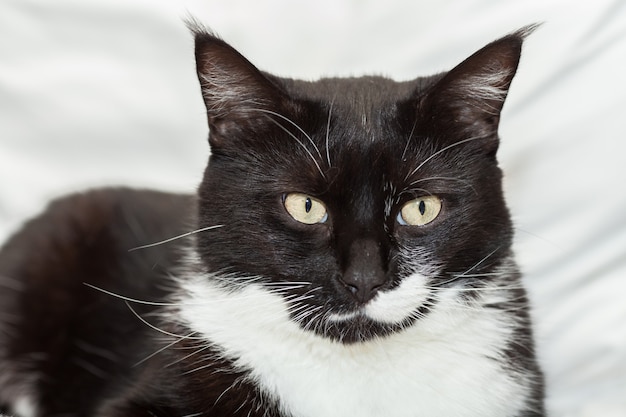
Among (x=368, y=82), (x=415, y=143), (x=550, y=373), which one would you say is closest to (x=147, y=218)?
(x=368, y=82)

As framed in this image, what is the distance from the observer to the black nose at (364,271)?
1293mm

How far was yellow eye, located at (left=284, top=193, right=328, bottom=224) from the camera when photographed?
138 centimetres

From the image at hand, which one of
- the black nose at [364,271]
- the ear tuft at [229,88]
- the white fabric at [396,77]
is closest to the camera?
the black nose at [364,271]

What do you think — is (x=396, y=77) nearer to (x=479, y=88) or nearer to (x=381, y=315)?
(x=479, y=88)

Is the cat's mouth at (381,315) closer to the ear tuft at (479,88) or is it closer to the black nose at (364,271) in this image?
the black nose at (364,271)

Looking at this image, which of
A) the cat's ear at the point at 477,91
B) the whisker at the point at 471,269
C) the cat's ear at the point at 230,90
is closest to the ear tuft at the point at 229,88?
the cat's ear at the point at 230,90

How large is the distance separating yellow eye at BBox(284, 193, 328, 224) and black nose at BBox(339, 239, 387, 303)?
0.29ft

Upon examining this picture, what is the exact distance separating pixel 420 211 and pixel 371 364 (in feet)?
0.89

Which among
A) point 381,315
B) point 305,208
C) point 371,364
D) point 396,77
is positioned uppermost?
point 396,77

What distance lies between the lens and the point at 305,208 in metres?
1.39

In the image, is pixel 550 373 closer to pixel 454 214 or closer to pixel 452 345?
pixel 452 345

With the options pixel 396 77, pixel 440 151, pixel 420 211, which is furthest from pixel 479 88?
pixel 396 77

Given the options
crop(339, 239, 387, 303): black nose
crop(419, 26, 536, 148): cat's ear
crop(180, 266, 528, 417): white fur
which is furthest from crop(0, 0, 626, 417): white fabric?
crop(339, 239, 387, 303): black nose

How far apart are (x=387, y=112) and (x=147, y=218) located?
797 millimetres
